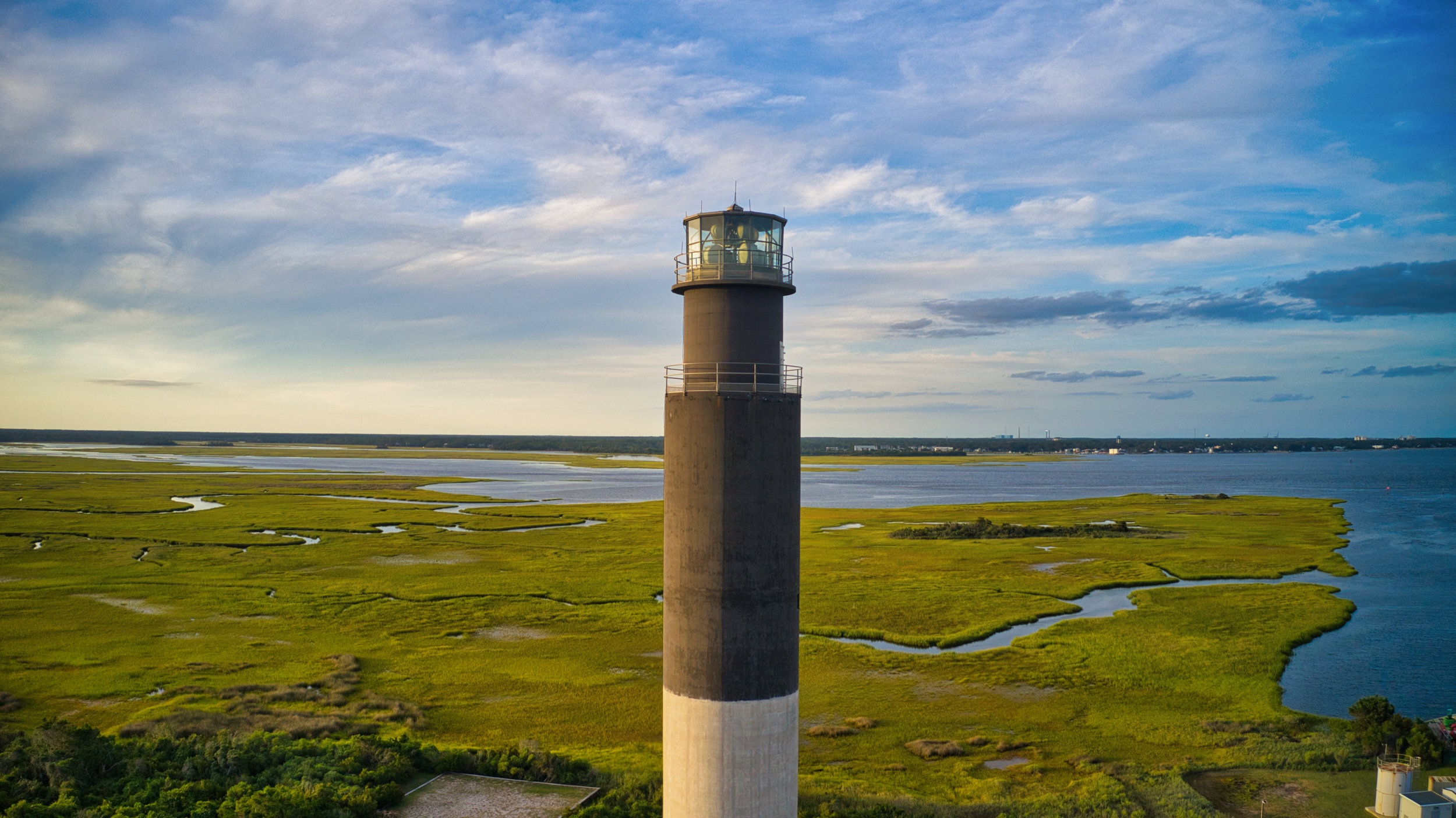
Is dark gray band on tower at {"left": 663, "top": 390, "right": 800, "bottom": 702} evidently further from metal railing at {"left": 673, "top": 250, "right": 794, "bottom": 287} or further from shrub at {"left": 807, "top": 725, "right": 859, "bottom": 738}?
shrub at {"left": 807, "top": 725, "right": 859, "bottom": 738}

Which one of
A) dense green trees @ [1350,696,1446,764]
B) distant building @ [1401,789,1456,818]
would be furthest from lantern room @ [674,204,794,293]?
dense green trees @ [1350,696,1446,764]

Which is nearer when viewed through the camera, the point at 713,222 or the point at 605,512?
the point at 713,222

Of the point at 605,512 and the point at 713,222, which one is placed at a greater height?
the point at 713,222

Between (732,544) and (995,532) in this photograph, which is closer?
(732,544)

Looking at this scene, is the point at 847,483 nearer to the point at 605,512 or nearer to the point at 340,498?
the point at 605,512

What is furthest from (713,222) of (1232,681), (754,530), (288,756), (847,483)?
(847,483)

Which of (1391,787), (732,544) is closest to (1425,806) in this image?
(1391,787)

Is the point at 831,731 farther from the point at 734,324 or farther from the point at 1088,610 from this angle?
the point at 1088,610
